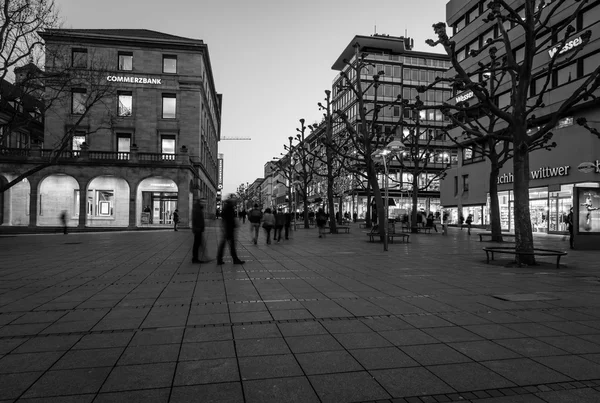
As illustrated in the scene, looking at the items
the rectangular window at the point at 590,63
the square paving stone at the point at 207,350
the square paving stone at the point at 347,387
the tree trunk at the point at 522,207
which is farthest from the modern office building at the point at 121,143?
the square paving stone at the point at 347,387

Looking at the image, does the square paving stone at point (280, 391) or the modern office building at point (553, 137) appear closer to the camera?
the square paving stone at point (280, 391)

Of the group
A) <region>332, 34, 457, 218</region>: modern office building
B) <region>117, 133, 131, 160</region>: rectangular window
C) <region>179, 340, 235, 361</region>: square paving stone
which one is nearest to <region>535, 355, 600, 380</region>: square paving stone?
<region>179, 340, 235, 361</region>: square paving stone

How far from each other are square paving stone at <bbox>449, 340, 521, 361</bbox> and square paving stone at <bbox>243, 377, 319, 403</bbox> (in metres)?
1.80

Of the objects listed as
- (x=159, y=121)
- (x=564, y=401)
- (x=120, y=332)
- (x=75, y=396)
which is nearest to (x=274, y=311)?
(x=120, y=332)

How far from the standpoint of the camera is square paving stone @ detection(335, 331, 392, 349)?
459 cm

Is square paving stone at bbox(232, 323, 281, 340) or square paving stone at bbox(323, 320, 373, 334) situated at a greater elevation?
square paving stone at bbox(232, 323, 281, 340)

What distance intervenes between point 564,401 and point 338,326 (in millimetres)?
2603

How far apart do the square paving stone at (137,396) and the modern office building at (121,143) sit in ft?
111

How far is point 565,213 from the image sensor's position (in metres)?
31.3

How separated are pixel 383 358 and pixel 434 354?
1.83 feet

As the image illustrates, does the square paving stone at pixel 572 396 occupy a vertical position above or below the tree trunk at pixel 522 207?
below

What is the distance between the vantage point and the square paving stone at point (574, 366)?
379 cm

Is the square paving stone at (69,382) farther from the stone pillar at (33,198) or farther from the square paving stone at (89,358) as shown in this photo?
the stone pillar at (33,198)

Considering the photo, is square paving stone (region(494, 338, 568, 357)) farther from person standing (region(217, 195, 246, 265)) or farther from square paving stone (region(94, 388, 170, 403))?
person standing (region(217, 195, 246, 265))
